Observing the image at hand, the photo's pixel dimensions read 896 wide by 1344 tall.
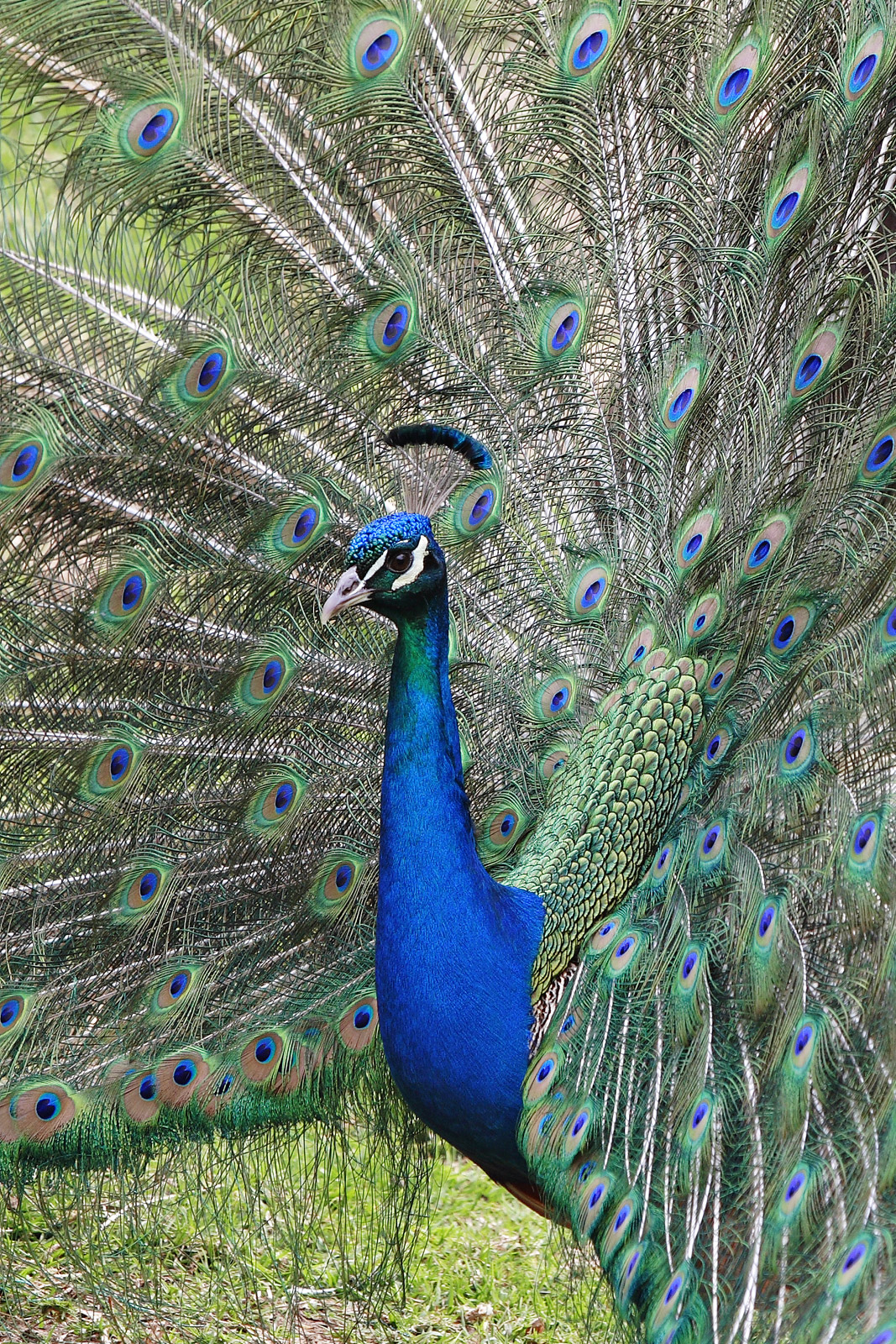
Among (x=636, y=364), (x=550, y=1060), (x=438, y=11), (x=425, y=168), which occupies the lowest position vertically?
(x=550, y=1060)

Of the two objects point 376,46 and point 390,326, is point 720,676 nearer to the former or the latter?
point 390,326

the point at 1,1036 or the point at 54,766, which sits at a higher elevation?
the point at 54,766

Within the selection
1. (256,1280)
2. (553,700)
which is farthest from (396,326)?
(256,1280)

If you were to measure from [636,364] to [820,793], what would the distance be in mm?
827

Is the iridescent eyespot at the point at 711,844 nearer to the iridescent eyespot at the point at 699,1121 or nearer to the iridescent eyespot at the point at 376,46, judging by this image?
the iridescent eyespot at the point at 699,1121

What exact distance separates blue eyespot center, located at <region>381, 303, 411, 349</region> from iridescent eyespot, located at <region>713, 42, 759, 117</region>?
0.59 m

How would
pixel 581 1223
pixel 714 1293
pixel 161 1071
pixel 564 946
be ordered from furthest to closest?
pixel 161 1071
pixel 564 946
pixel 581 1223
pixel 714 1293

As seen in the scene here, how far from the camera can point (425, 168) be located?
222 centimetres

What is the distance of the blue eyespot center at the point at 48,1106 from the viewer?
2176mm

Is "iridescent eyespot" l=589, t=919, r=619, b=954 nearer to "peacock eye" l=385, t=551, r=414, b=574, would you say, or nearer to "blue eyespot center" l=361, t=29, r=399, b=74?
"peacock eye" l=385, t=551, r=414, b=574

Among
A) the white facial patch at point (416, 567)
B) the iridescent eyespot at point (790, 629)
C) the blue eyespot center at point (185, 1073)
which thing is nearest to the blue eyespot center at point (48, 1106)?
the blue eyespot center at point (185, 1073)

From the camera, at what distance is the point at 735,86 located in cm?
221

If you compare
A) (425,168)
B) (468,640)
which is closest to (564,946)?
(468,640)

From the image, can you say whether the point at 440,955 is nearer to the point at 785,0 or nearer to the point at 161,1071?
the point at 161,1071
